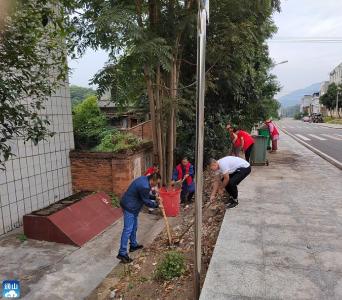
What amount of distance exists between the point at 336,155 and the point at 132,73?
11622 millimetres

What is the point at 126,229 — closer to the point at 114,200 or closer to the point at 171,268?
the point at 171,268

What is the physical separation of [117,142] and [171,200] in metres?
2.96

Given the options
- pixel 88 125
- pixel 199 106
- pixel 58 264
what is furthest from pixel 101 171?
pixel 199 106

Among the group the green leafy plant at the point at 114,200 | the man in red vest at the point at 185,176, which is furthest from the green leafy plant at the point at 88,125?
the man in red vest at the point at 185,176

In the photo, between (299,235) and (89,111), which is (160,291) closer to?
(299,235)

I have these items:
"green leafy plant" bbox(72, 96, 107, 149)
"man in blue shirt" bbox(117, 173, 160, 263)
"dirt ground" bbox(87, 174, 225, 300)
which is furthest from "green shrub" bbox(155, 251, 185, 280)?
"green leafy plant" bbox(72, 96, 107, 149)

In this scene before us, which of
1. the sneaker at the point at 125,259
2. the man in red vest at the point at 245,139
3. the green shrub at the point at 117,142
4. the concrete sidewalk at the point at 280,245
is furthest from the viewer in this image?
the man in red vest at the point at 245,139

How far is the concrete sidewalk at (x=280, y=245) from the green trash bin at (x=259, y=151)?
2487mm

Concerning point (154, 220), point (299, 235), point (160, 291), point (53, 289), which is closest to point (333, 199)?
point (299, 235)

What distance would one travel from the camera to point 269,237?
5.70 meters

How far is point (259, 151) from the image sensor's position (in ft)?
38.5

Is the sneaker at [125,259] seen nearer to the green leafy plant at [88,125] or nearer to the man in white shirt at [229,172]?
the man in white shirt at [229,172]

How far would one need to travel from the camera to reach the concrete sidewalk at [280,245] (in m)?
4.21

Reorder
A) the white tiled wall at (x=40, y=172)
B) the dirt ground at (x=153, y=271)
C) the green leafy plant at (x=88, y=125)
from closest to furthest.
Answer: the dirt ground at (x=153, y=271) → the white tiled wall at (x=40, y=172) → the green leafy plant at (x=88, y=125)
